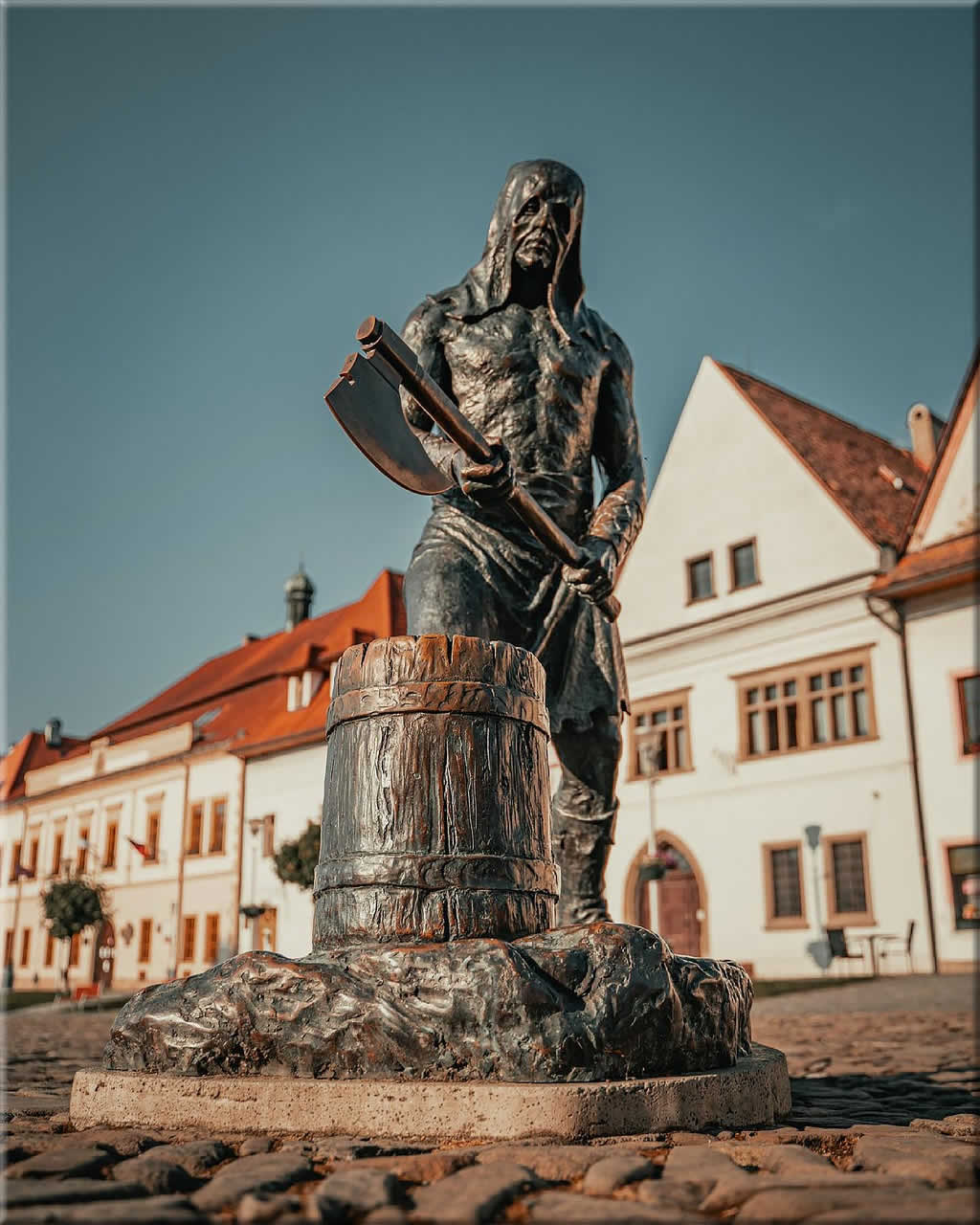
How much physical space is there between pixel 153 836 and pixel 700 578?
21145mm

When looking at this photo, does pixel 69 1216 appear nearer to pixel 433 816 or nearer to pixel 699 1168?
pixel 699 1168

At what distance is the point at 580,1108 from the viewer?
253 cm

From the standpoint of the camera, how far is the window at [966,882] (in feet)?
60.3

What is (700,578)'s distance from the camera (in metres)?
24.1

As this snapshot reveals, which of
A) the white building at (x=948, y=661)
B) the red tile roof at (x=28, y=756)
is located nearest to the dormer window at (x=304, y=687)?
the white building at (x=948, y=661)

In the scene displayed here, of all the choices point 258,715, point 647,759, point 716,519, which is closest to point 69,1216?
point 647,759

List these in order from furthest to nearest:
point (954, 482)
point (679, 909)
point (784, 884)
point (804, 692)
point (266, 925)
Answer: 1. point (266, 925)
2. point (679, 909)
3. point (804, 692)
4. point (784, 884)
5. point (954, 482)

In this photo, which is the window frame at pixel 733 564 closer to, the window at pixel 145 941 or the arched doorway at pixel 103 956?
the window at pixel 145 941

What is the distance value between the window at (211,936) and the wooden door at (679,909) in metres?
14.6

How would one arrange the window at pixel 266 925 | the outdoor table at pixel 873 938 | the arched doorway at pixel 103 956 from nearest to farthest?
the outdoor table at pixel 873 938 < the window at pixel 266 925 < the arched doorway at pixel 103 956

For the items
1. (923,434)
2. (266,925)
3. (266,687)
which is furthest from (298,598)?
(923,434)

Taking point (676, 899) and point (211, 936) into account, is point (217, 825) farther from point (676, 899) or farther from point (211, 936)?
point (676, 899)

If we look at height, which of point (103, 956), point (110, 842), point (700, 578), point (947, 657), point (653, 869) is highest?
point (700, 578)

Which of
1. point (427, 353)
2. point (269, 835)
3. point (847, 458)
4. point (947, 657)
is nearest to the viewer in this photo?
point (427, 353)
